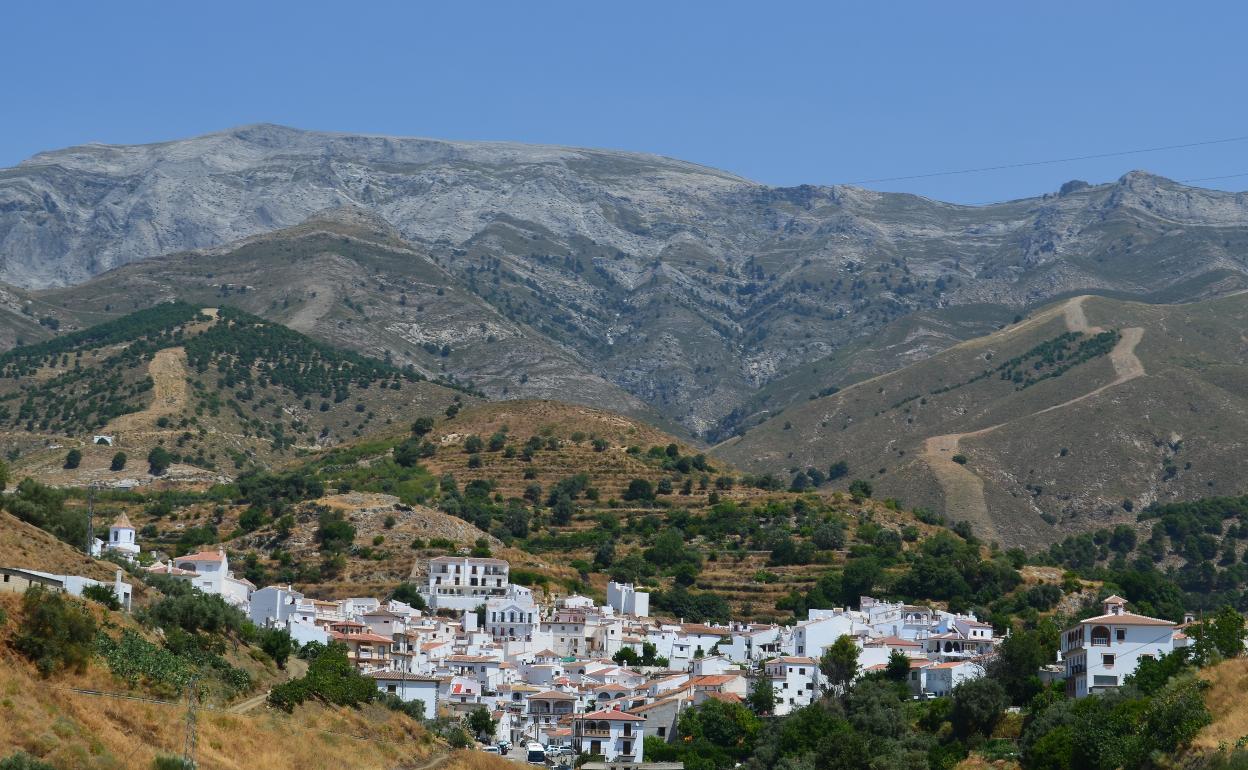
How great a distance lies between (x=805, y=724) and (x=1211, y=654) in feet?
48.3

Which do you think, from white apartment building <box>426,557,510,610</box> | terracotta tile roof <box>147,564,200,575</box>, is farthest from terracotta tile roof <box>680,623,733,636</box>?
terracotta tile roof <box>147,564,200,575</box>

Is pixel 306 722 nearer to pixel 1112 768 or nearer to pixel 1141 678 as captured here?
pixel 1112 768

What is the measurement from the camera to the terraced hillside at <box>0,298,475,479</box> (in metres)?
138

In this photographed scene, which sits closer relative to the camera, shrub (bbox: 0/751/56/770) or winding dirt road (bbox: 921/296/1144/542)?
shrub (bbox: 0/751/56/770)

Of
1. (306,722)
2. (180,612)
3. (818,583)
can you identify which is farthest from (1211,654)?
(818,583)

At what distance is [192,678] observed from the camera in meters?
44.9

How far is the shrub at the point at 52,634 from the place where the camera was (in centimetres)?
4066

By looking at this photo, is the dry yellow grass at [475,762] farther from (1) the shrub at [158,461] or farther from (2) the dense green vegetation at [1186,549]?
(1) the shrub at [158,461]

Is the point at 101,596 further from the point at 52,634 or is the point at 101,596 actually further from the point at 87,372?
the point at 87,372

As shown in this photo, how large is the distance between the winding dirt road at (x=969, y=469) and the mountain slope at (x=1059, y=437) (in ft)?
0.66

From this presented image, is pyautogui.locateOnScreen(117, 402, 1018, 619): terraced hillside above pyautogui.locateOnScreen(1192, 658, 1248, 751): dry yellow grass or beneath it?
above

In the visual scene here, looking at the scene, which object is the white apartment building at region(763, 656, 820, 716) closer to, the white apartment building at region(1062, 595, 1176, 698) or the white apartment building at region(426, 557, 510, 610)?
the white apartment building at region(1062, 595, 1176, 698)

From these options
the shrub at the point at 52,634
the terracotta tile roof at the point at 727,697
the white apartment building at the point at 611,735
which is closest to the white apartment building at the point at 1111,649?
the terracotta tile roof at the point at 727,697

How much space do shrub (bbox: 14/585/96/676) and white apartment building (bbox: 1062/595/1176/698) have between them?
34.7 metres
